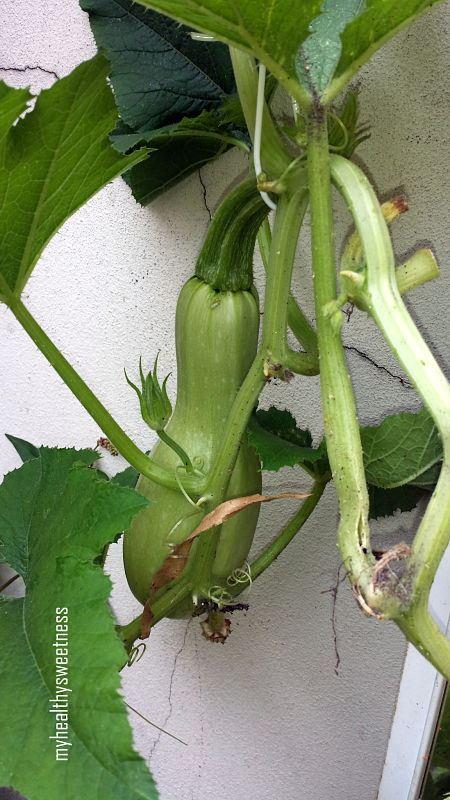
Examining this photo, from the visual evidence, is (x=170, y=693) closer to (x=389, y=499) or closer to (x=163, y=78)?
(x=389, y=499)

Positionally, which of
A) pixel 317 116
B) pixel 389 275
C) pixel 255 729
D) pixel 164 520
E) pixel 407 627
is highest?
pixel 317 116

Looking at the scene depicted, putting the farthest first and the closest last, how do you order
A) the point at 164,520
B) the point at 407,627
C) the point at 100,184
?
the point at 164,520 < the point at 100,184 < the point at 407,627

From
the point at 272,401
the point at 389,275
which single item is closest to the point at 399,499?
the point at 272,401

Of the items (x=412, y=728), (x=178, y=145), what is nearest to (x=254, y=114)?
(x=178, y=145)

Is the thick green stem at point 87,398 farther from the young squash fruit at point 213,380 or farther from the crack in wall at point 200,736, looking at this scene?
the crack in wall at point 200,736

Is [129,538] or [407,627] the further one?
[129,538]

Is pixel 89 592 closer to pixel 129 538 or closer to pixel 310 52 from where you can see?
pixel 129 538

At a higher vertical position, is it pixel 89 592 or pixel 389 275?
pixel 389 275
